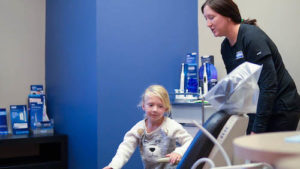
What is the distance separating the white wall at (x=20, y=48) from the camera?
3.35 m

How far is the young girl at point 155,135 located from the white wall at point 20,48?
191 cm

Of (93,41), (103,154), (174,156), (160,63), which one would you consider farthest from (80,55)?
(174,156)

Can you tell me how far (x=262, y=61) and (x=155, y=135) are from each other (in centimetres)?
66

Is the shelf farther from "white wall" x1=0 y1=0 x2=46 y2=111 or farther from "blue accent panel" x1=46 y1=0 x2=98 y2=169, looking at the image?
"white wall" x1=0 y1=0 x2=46 y2=111

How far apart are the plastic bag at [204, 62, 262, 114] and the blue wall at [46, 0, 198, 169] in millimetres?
1409

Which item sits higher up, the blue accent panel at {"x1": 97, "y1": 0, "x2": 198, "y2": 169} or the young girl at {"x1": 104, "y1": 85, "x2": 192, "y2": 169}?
the blue accent panel at {"x1": 97, "y1": 0, "x2": 198, "y2": 169}

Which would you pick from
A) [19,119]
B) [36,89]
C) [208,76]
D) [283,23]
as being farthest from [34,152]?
[283,23]

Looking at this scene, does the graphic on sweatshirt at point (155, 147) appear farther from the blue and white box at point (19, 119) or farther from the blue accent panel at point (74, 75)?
the blue and white box at point (19, 119)

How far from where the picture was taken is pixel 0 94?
331cm

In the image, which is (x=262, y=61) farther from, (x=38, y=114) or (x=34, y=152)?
(x=34, y=152)

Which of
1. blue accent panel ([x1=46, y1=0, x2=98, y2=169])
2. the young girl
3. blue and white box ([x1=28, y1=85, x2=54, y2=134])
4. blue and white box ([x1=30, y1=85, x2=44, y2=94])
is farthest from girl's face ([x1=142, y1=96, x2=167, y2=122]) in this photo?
blue and white box ([x1=30, y1=85, x2=44, y2=94])

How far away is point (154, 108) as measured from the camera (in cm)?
187

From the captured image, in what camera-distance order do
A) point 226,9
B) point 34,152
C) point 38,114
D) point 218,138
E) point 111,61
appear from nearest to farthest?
point 218,138
point 226,9
point 111,61
point 38,114
point 34,152

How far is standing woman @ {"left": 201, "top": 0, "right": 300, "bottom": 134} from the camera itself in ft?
5.20
